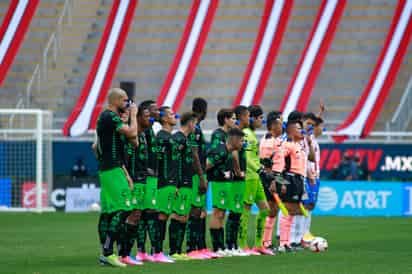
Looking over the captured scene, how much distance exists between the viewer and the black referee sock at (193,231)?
1498 cm

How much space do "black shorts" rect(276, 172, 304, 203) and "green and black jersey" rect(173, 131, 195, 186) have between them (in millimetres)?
2356

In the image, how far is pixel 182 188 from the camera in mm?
14641

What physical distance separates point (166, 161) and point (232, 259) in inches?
60.8

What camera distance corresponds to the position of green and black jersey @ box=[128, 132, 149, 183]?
13781mm

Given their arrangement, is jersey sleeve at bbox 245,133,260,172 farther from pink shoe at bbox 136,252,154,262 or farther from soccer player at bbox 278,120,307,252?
pink shoe at bbox 136,252,154,262

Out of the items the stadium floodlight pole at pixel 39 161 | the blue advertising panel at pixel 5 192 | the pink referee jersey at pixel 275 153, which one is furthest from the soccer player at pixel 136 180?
the blue advertising panel at pixel 5 192

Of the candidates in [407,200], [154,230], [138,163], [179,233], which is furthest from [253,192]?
[407,200]

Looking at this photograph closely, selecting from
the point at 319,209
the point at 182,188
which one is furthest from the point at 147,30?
the point at 182,188

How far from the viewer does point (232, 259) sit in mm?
14648

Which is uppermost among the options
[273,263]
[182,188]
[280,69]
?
A: [280,69]

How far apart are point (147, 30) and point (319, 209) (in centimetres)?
1120

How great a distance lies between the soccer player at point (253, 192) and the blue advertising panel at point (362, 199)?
11093 mm

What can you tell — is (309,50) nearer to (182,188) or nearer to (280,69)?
(280,69)

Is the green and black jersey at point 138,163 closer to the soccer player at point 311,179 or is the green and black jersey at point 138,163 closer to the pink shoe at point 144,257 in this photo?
the pink shoe at point 144,257
